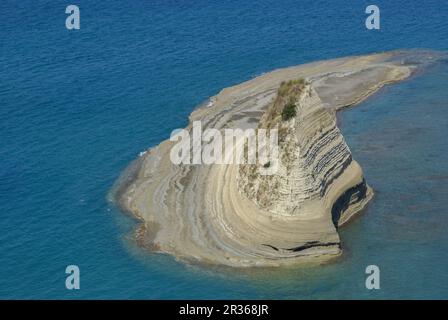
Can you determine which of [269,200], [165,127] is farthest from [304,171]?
[165,127]

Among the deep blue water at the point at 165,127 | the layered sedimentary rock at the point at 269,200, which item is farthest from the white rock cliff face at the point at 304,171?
the deep blue water at the point at 165,127

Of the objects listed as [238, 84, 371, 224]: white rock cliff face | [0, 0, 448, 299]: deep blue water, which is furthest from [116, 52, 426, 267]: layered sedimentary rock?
[0, 0, 448, 299]: deep blue water

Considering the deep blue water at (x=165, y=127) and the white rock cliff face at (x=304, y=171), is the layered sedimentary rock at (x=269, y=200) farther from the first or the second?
the deep blue water at (x=165, y=127)

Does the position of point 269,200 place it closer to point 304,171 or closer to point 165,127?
point 304,171

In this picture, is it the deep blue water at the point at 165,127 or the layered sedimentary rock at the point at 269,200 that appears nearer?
the deep blue water at the point at 165,127
